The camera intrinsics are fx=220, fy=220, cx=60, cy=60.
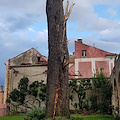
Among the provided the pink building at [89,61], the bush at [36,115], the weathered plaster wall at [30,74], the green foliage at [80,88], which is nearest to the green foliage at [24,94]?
the weathered plaster wall at [30,74]

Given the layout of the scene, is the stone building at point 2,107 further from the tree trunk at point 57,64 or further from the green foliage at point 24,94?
the tree trunk at point 57,64

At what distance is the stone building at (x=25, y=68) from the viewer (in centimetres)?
2316

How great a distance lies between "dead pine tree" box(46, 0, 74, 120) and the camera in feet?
22.1

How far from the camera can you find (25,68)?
23625 millimetres

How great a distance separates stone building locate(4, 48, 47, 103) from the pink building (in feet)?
11.1

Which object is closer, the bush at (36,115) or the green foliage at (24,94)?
the bush at (36,115)

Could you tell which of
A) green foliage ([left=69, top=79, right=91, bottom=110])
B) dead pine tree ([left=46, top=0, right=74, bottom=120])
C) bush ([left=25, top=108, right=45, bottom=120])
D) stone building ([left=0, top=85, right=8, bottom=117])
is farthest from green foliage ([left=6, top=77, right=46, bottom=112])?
dead pine tree ([left=46, top=0, right=74, bottom=120])

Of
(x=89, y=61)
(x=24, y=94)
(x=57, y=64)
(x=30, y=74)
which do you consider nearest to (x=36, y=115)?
(x=57, y=64)

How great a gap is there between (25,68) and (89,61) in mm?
7020

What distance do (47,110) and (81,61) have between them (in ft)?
58.8

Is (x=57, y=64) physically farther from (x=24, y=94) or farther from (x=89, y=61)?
(x=89, y=61)

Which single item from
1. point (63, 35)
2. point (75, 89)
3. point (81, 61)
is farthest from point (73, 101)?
point (63, 35)

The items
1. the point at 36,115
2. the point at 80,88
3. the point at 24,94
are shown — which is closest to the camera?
the point at 36,115

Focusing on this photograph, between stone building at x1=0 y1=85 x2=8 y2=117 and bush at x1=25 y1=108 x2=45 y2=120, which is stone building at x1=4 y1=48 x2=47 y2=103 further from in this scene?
bush at x1=25 y1=108 x2=45 y2=120
